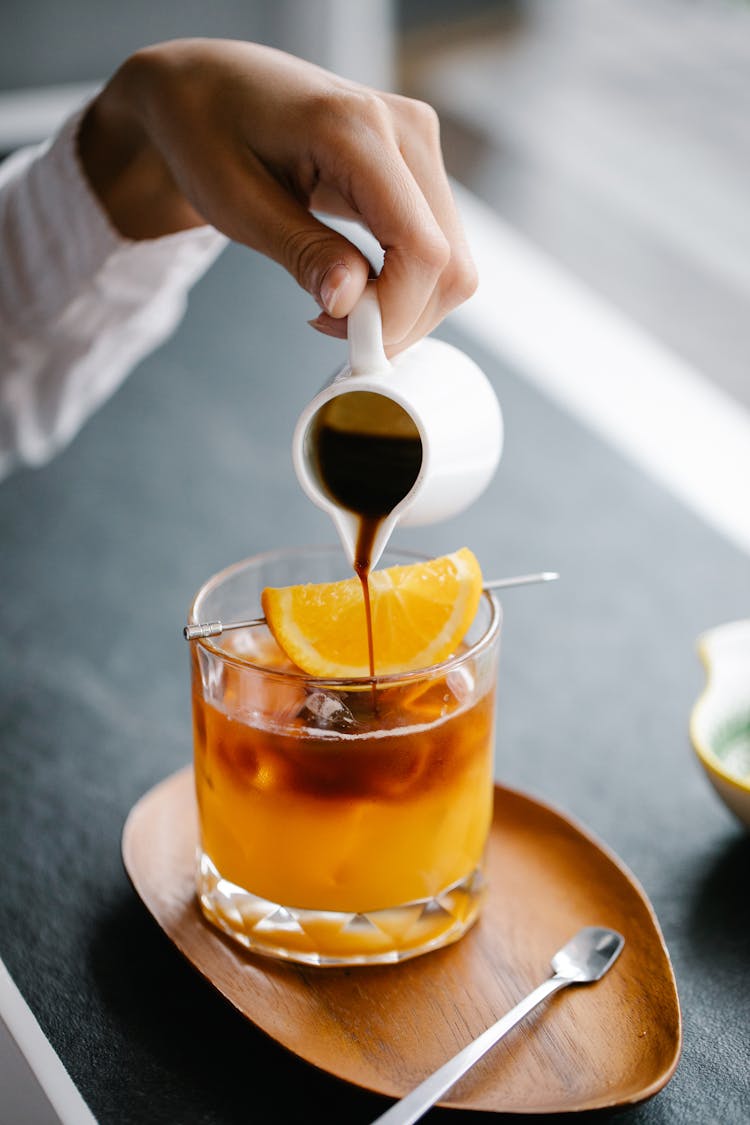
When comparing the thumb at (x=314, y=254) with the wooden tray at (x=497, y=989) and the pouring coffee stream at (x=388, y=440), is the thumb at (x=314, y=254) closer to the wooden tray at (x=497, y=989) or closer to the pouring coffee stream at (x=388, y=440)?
the pouring coffee stream at (x=388, y=440)

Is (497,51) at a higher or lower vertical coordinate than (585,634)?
lower

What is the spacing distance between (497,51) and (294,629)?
533 centimetres

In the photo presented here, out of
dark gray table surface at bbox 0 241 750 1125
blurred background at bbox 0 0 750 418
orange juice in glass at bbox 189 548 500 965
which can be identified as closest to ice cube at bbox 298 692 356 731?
orange juice in glass at bbox 189 548 500 965

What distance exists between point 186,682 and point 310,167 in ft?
1.70

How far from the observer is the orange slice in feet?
2.89

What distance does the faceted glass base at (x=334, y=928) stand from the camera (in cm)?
88

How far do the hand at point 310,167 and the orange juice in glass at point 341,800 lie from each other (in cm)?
25

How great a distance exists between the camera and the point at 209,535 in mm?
1478

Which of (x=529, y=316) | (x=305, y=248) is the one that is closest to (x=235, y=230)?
(x=305, y=248)

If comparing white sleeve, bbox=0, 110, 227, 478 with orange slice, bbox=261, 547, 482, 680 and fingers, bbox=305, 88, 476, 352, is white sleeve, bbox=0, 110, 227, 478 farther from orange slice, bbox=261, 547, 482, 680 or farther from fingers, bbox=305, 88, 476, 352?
orange slice, bbox=261, 547, 482, 680

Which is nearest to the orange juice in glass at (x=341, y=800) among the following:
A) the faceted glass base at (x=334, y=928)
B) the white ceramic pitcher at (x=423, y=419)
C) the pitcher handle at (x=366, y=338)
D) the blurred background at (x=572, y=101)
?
the faceted glass base at (x=334, y=928)

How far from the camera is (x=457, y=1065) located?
762 mm

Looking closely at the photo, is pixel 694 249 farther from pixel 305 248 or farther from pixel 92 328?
pixel 305 248

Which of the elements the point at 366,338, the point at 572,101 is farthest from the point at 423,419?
the point at 572,101
